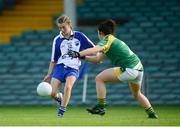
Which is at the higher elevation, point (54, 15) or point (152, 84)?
point (54, 15)

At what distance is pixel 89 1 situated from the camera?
24734 mm

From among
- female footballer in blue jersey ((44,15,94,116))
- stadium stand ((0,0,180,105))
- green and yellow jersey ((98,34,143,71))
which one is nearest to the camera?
green and yellow jersey ((98,34,143,71))

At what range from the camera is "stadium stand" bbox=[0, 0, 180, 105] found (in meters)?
21.2

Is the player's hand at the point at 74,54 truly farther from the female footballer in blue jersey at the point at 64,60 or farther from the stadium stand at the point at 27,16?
the stadium stand at the point at 27,16

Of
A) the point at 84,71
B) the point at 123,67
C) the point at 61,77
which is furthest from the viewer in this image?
the point at 84,71

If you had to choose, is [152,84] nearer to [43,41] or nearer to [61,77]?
[43,41]

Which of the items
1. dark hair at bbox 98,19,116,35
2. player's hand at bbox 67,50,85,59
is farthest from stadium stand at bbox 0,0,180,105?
dark hair at bbox 98,19,116,35

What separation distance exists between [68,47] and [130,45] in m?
8.11

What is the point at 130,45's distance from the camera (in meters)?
22.4

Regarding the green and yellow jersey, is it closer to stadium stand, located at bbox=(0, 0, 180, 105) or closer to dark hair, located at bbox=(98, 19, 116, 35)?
dark hair, located at bbox=(98, 19, 116, 35)

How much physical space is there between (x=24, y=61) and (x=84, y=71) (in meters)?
2.49

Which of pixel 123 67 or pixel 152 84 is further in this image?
pixel 152 84

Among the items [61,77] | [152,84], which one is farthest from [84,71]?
[61,77]

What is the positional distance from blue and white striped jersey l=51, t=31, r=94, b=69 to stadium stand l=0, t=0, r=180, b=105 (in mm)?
6623
